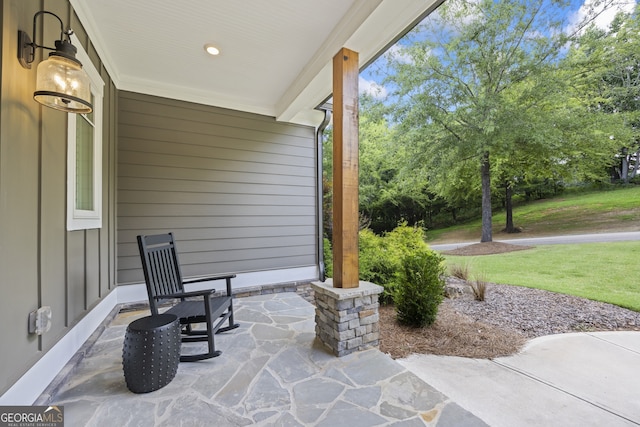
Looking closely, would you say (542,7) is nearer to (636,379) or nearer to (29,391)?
(636,379)

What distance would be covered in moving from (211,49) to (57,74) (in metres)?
1.83

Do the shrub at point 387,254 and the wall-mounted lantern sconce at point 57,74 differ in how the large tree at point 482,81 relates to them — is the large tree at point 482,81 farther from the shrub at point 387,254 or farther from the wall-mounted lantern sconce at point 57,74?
the wall-mounted lantern sconce at point 57,74

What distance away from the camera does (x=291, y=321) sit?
10.3 ft

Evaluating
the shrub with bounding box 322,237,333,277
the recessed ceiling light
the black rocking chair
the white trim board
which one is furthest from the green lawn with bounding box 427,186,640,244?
the recessed ceiling light

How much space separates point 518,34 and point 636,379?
794 cm

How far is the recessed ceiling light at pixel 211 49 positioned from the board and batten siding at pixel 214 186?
4.01ft

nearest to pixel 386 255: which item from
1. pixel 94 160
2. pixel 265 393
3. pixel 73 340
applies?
pixel 265 393

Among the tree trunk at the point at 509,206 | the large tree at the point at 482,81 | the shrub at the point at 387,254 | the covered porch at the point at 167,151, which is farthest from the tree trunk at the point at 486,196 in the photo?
the covered porch at the point at 167,151

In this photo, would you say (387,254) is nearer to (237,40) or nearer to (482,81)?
(237,40)

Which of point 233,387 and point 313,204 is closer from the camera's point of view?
point 233,387

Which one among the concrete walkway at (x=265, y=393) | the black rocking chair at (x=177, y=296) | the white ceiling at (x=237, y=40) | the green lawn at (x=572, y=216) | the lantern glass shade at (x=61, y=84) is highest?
the white ceiling at (x=237, y=40)

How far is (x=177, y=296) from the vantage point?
235cm

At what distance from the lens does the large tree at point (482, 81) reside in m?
6.54

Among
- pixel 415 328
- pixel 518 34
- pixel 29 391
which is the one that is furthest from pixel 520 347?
pixel 518 34
